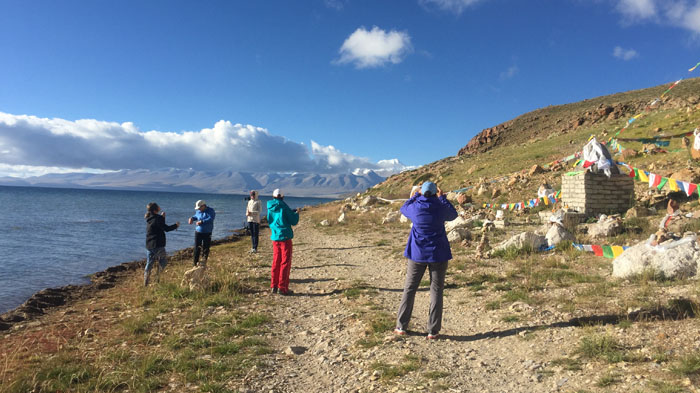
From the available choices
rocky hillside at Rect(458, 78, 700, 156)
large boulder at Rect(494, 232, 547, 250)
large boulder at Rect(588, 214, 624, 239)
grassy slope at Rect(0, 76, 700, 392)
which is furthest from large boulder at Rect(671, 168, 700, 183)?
rocky hillside at Rect(458, 78, 700, 156)

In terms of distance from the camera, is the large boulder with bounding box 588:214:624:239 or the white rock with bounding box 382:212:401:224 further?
the white rock with bounding box 382:212:401:224

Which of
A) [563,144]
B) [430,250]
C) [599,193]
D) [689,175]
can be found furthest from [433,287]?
[563,144]

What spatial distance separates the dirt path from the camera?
4.20 m

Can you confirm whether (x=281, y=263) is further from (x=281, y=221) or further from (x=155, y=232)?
(x=155, y=232)

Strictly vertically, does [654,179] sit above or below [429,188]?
above

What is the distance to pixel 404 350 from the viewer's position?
5.05 m

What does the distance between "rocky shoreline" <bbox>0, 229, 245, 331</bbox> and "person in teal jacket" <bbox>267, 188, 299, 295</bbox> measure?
5.40m

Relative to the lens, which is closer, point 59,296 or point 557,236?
point 59,296

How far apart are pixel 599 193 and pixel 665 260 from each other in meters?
A: 8.19

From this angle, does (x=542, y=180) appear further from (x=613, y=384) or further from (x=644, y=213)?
(x=613, y=384)

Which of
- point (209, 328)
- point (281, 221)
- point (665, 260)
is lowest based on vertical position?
point (209, 328)

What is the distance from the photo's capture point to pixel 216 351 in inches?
210

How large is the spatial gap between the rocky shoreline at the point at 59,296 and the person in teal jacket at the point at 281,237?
5395 mm

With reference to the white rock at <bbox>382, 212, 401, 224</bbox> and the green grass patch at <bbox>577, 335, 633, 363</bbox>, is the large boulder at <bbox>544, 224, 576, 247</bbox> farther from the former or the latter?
the white rock at <bbox>382, 212, 401, 224</bbox>
